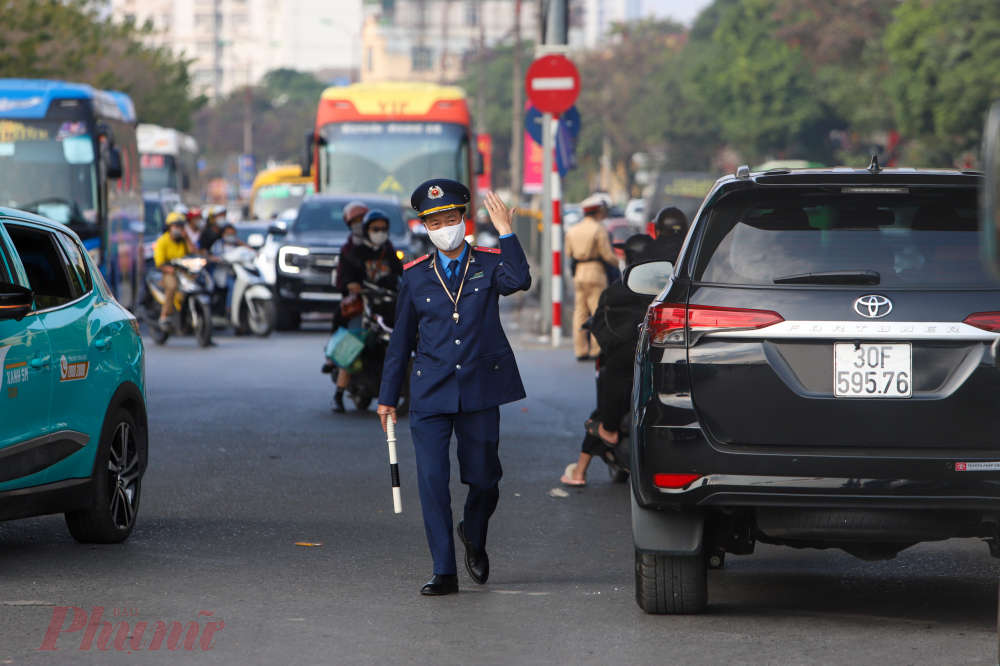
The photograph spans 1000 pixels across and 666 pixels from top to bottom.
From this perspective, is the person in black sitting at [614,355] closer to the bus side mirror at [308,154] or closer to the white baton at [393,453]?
the white baton at [393,453]

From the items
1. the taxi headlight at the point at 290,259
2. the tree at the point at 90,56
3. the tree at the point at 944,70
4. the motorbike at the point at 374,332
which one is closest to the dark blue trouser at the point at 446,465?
the motorbike at the point at 374,332

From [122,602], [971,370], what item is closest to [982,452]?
[971,370]

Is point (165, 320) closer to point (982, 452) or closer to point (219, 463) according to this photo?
point (219, 463)

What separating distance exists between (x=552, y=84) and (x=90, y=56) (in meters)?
21.9

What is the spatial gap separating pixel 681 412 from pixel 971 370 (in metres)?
0.98

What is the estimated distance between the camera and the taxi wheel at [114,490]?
6879 millimetres

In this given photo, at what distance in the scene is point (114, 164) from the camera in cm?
1925

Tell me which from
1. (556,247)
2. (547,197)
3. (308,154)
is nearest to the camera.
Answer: (556,247)

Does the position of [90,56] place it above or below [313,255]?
above

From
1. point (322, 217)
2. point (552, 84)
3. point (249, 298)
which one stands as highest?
point (552, 84)

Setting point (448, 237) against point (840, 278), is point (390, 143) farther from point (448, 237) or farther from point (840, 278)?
point (840, 278)

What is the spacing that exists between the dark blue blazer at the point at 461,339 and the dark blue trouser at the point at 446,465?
9 centimetres

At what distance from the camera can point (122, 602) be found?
5871mm

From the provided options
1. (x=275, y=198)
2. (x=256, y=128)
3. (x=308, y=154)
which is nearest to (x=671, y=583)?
(x=308, y=154)
